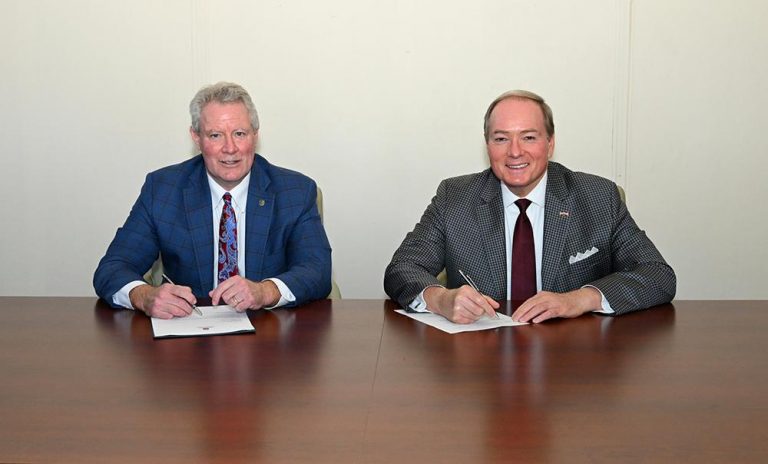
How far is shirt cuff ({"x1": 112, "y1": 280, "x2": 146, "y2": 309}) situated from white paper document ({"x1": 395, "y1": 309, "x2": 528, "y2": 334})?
3.00ft

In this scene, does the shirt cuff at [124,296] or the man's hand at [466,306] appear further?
the shirt cuff at [124,296]

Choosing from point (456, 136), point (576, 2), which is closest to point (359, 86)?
point (456, 136)

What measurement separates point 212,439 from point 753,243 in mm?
3674

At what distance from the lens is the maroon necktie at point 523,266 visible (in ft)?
10.4

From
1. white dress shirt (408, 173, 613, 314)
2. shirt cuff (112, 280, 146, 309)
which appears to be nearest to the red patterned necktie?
shirt cuff (112, 280, 146, 309)

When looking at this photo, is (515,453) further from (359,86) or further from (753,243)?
(753,243)

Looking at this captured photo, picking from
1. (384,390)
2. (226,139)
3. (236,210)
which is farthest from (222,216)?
(384,390)

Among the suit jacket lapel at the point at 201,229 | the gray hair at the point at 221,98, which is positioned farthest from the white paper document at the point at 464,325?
the gray hair at the point at 221,98

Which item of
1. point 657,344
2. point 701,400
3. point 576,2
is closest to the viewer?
point 701,400

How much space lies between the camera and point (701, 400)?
1888 millimetres

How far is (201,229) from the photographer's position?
3312 millimetres

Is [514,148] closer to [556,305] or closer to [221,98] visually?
[556,305]

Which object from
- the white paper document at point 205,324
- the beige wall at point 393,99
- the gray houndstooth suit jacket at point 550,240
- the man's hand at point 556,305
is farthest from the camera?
→ the beige wall at point 393,99

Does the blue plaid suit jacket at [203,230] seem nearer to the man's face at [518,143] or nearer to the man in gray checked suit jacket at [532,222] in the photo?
the man in gray checked suit jacket at [532,222]
